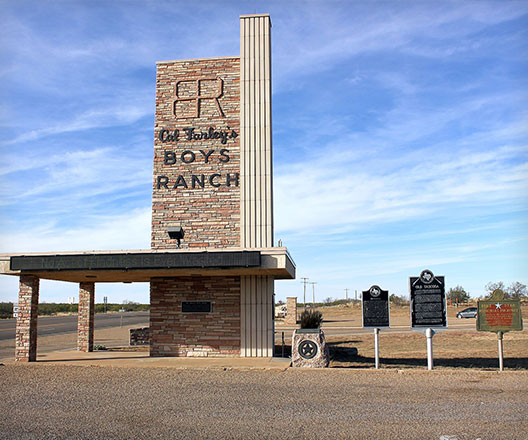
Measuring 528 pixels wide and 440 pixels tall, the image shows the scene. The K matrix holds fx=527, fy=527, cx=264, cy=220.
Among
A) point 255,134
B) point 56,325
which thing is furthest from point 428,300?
point 56,325

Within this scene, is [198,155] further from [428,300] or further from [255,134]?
[428,300]

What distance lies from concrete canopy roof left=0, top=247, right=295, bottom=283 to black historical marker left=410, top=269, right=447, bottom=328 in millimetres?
4078

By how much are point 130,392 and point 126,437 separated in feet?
12.8

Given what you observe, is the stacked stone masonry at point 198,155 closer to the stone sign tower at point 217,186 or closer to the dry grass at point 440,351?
the stone sign tower at point 217,186

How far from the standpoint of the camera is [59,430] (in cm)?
874

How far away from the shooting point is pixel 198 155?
Result: 800 inches

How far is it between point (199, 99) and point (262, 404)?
13383 mm

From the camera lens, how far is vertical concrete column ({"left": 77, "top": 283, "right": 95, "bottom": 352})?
22266 mm

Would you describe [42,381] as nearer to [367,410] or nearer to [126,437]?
[126,437]

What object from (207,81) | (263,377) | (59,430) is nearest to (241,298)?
(263,377)

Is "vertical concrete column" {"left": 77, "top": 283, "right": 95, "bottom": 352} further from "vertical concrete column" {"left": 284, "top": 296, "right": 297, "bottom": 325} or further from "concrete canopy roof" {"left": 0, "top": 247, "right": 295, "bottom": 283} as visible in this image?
"vertical concrete column" {"left": 284, "top": 296, "right": 297, "bottom": 325}

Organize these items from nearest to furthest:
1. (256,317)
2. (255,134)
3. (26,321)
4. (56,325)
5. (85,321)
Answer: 1. (26,321)
2. (256,317)
3. (255,134)
4. (85,321)
5. (56,325)

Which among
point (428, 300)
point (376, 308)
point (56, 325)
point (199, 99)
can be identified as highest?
point (199, 99)

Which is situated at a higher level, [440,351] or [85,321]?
[85,321]
